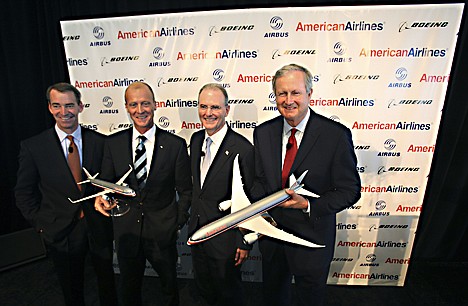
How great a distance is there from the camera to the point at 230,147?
2.62 meters

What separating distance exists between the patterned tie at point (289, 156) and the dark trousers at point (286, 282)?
0.77 meters

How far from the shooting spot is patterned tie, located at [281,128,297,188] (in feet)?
8.09

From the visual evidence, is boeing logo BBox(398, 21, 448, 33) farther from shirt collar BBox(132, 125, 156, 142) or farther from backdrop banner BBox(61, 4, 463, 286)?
shirt collar BBox(132, 125, 156, 142)

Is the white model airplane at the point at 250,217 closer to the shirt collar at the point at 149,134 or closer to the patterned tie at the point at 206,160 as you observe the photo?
the patterned tie at the point at 206,160

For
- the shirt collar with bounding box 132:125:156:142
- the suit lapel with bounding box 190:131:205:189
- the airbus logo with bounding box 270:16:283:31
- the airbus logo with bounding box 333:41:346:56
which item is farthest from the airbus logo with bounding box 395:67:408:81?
the shirt collar with bounding box 132:125:156:142

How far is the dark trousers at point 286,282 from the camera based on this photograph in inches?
101

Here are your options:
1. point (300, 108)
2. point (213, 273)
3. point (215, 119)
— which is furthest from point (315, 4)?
point (213, 273)

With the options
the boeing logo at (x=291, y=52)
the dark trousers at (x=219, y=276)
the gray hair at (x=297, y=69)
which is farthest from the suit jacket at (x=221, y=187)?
the boeing logo at (x=291, y=52)

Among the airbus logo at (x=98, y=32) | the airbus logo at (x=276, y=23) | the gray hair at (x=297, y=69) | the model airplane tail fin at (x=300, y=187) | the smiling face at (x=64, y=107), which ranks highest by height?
the airbus logo at (x=276, y=23)

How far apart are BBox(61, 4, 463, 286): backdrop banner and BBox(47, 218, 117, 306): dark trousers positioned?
1.94 meters

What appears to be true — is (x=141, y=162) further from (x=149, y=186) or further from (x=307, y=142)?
(x=307, y=142)

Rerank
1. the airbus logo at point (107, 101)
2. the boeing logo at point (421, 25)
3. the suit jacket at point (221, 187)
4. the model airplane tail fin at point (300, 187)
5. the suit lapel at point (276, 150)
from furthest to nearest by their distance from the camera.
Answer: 1. the airbus logo at point (107, 101)
2. the boeing logo at point (421, 25)
3. the suit jacket at point (221, 187)
4. the suit lapel at point (276, 150)
5. the model airplane tail fin at point (300, 187)

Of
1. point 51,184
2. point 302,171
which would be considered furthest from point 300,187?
point 51,184

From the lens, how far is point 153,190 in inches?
109
